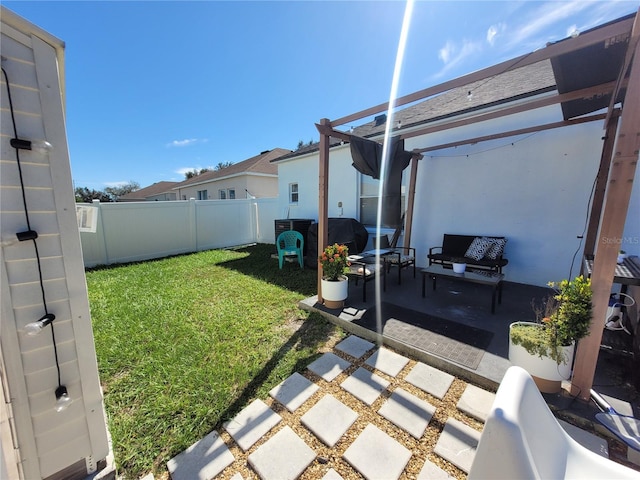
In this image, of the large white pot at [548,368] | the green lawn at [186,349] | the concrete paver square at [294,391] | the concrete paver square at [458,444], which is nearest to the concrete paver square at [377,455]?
the concrete paver square at [458,444]

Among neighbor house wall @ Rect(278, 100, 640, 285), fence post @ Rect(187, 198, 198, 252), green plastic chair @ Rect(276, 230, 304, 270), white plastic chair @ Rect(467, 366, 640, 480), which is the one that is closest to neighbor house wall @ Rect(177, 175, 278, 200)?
fence post @ Rect(187, 198, 198, 252)

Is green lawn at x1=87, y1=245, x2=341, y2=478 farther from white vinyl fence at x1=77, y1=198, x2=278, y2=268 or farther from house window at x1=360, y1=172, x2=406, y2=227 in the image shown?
house window at x1=360, y1=172, x2=406, y2=227

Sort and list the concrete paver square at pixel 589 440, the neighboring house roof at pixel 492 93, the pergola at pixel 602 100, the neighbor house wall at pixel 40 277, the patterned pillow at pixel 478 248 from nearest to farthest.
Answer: the neighbor house wall at pixel 40 277 → the concrete paver square at pixel 589 440 → the pergola at pixel 602 100 → the neighboring house roof at pixel 492 93 → the patterned pillow at pixel 478 248

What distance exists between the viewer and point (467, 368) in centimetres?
222

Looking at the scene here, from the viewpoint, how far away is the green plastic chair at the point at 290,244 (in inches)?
245

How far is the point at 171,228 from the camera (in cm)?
788

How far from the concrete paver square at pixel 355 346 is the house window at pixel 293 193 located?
660 centimetres

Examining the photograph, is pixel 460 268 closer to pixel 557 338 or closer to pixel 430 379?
pixel 557 338

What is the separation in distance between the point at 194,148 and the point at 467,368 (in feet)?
90.1

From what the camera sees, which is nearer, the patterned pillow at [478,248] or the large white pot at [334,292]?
the large white pot at [334,292]

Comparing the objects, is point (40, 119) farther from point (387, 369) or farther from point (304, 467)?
point (387, 369)

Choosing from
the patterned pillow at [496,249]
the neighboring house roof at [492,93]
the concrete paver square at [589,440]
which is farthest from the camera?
the patterned pillow at [496,249]

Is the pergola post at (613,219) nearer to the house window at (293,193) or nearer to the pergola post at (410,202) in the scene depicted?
the pergola post at (410,202)

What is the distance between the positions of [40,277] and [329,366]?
2.17m
